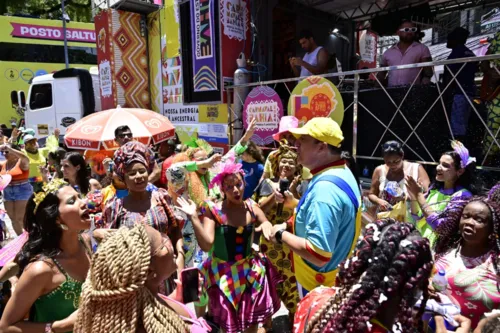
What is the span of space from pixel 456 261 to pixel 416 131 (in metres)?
2.92

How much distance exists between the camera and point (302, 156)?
7.48ft

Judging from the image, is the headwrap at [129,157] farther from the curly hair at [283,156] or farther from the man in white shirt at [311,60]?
the man in white shirt at [311,60]

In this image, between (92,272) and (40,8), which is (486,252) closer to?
(92,272)

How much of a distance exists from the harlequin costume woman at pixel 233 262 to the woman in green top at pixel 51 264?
0.74m

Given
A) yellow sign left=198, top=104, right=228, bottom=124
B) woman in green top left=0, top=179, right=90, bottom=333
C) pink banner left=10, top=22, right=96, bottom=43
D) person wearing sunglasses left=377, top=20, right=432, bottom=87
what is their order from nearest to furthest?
woman in green top left=0, top=179, right=90, bottom=333
person wearing sunglasses left=377, top=20, right=432, bottom=87
yellow sign left=198, top=104, right=228, bottom=124
pink banner left=10, top=22, right=96, bottom=43

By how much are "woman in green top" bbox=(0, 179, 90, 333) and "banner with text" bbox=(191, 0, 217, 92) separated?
5532mm

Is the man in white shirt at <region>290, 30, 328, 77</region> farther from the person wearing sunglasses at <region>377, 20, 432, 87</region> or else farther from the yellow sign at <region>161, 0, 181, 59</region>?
the yellow sign at <region>161, 0, 181, 59</region>

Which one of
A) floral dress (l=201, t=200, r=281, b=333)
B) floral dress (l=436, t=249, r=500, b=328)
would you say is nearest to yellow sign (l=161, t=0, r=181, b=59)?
floral dress (l=201, t=200, r=281, b=333)

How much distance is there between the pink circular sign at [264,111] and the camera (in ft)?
19.1

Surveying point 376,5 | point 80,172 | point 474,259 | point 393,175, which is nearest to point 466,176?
point 393,175

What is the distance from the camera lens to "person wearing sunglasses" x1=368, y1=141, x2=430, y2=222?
3.74m

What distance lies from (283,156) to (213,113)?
4.15 m

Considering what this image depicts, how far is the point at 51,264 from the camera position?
1.76 meters

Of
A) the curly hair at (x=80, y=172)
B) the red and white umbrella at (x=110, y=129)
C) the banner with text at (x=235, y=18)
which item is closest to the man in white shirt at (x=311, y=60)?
the banner with text at (x=235, y=18)
